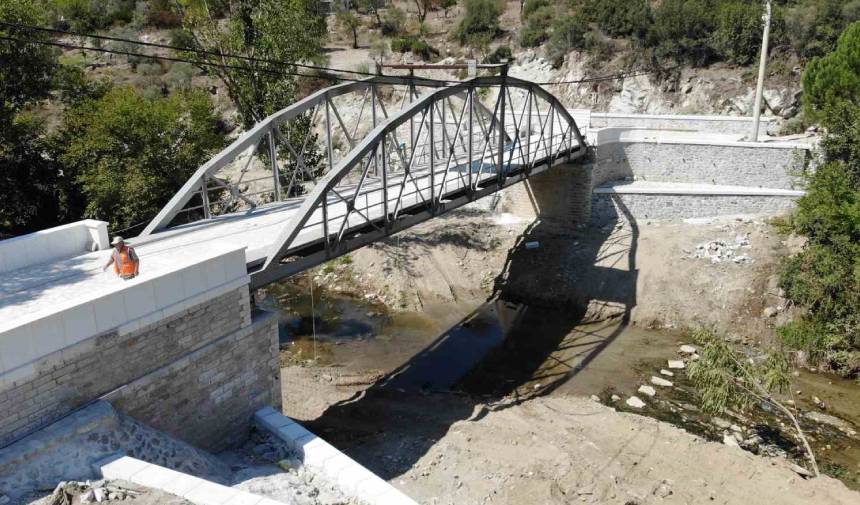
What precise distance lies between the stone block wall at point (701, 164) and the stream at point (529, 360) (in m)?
8.67

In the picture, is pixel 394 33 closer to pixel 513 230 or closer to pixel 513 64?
pixel 513 64

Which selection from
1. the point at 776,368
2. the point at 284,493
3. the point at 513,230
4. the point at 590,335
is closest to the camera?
the point at 284,493

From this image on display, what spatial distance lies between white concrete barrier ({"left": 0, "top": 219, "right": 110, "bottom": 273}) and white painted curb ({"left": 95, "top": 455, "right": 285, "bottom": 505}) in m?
4.75

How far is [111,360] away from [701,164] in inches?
937

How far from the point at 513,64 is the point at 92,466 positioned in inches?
1553

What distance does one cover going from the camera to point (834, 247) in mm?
18562

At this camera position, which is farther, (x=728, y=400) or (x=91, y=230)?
(x=728, y=400)

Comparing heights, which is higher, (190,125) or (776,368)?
(190,125)

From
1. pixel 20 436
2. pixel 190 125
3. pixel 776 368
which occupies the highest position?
pixel 190 125

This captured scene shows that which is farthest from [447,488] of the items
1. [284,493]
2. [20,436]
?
[20,436]


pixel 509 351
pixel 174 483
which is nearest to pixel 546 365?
pixel 509 351

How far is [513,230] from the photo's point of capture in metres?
25.7

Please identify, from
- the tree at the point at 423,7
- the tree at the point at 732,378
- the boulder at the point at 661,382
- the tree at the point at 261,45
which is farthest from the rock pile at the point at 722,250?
the tree at the point at 423,7

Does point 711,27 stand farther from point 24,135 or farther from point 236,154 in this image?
point 24,135
